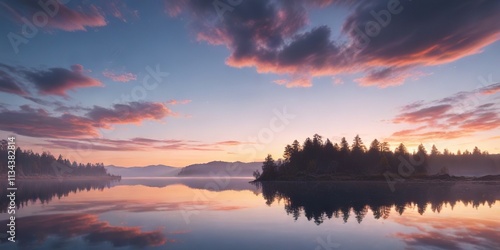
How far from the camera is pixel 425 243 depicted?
24.3 m

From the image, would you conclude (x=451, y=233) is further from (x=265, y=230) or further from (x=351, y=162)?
Answer: (x=351, y=162)

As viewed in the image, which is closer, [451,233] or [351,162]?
[451,233]

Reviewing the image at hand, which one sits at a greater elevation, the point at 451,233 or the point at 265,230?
the point at 265,230

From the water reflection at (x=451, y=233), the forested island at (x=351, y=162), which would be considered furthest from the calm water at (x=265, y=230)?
the forested island at (x=351, y=162)

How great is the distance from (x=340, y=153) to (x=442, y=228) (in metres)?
133

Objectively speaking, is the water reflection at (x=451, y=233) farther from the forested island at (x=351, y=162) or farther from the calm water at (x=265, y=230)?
the forested island at (x=351, y=162)

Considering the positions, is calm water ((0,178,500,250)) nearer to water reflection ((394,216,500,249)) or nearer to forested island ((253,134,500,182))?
water reflection ((394,216,500,249))

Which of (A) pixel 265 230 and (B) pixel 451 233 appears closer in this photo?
(B) pixel 451 233

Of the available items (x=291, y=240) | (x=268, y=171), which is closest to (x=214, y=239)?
(x=291, y=240)

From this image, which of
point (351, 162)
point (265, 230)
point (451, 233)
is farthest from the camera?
point (351, 162)

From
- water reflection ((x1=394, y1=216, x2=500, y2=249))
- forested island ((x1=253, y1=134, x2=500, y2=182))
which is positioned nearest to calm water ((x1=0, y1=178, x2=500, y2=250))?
water reflection ((x1=394, y1=216, x2=500, y2=249))

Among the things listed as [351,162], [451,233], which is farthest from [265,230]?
[351,162]

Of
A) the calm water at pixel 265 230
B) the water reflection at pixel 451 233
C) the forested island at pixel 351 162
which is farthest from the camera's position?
the forested island at pixel 351 162

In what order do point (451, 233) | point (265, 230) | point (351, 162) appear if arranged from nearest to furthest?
1. point (451, 233)
2. point (265, 230)
3. point (351, 162)
